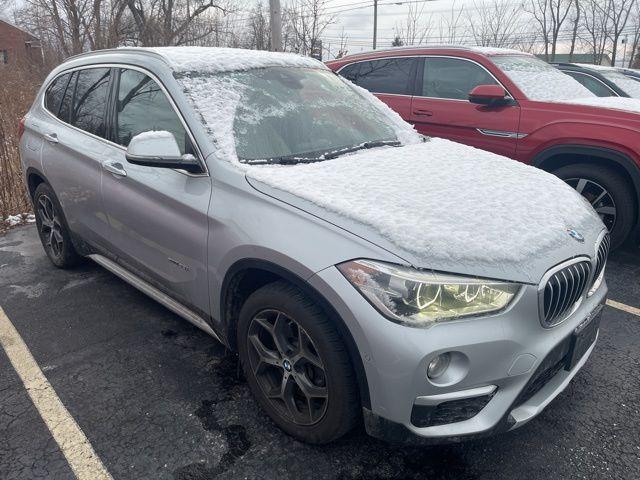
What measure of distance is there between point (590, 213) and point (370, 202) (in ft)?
4.04

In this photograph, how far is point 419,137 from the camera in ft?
11.3

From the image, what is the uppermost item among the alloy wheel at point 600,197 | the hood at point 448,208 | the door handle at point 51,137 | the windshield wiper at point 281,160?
the windshield wiper at point 281,160

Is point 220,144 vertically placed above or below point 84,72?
below

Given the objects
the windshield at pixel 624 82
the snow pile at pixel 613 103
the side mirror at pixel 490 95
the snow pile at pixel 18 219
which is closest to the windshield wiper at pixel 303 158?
the side mirror at pixel 490 95

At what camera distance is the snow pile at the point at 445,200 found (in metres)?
2.00

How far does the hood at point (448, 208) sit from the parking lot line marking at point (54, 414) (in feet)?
4.71

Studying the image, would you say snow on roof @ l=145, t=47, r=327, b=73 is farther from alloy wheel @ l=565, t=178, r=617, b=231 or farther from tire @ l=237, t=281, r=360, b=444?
alloy wheel @ l=565, t=178, r=617, b=231

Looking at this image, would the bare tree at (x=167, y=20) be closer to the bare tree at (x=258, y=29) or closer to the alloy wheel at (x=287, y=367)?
the bare tree at (x=258, y=29)

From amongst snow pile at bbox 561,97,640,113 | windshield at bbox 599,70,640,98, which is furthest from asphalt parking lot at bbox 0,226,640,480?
windshield at bbox 599,70,640,98

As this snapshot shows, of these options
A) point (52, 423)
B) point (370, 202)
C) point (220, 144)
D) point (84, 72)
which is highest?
point (84, 72)

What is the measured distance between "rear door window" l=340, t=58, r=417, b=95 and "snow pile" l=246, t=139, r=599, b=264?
323cm

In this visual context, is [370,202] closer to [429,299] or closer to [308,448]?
[429,299]

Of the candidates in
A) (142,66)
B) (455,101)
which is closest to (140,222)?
(142,66)

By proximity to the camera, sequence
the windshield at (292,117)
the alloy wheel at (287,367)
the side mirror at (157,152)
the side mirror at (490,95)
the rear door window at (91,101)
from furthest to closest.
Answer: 1. the side mirror at (490,95)
2. the rear door window at (91,101)
3. the windshield at (292,117)
4. the side mirror at (157,152)
5. the alloy wheel at (287,367)
